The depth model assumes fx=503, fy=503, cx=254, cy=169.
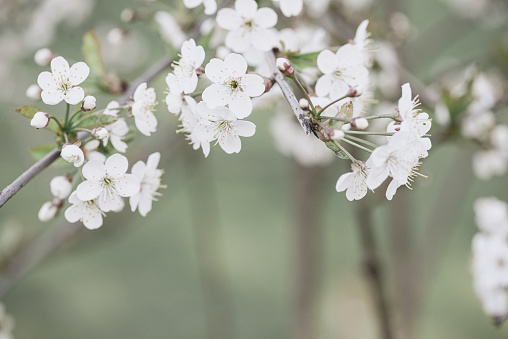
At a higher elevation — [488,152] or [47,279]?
[47,279]

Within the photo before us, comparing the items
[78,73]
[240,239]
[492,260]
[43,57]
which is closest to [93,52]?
[43,57]

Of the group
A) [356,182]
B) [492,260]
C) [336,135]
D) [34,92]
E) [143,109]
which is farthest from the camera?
[492,260]

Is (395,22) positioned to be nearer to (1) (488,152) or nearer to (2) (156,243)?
(1) (488,152)

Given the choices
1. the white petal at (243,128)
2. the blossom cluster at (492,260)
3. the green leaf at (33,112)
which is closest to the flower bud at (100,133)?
the green leaf at (33,112)

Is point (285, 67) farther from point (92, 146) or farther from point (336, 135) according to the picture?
point (92, 146)

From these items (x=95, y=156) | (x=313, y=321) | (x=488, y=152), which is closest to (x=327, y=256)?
(x=313, y=321)

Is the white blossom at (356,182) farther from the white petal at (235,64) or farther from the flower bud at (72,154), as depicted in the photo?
the flower bud at (72,154)
